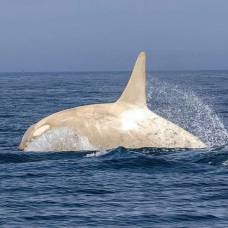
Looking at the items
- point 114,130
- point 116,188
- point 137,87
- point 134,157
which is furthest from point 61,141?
point 116,188

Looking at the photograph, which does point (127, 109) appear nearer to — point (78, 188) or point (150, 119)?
point (150, 119)

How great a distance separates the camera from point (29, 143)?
2100 cm

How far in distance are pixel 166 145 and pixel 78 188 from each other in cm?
536

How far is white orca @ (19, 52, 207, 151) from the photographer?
20656 mm

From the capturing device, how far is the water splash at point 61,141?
20.7 metres

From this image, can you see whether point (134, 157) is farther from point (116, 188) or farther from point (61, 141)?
point (116, 188)

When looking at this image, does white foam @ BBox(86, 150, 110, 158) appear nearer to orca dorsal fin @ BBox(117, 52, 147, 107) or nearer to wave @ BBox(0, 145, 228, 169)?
wave @ BBox(0, 145, 228, 169)

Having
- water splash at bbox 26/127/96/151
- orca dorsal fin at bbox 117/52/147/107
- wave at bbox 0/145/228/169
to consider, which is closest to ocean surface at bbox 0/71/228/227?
wave at bbox 0/145/228/169

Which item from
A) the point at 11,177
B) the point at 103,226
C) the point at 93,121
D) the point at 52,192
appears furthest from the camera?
the point at 93,121

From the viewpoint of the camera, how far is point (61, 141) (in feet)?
68.2

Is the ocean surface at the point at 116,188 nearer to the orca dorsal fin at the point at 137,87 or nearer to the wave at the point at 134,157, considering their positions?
the wave at the point at 134,157

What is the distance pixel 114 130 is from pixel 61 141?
60.6 inches

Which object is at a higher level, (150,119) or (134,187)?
(150,119)

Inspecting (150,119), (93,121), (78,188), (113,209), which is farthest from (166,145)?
(113,209)
